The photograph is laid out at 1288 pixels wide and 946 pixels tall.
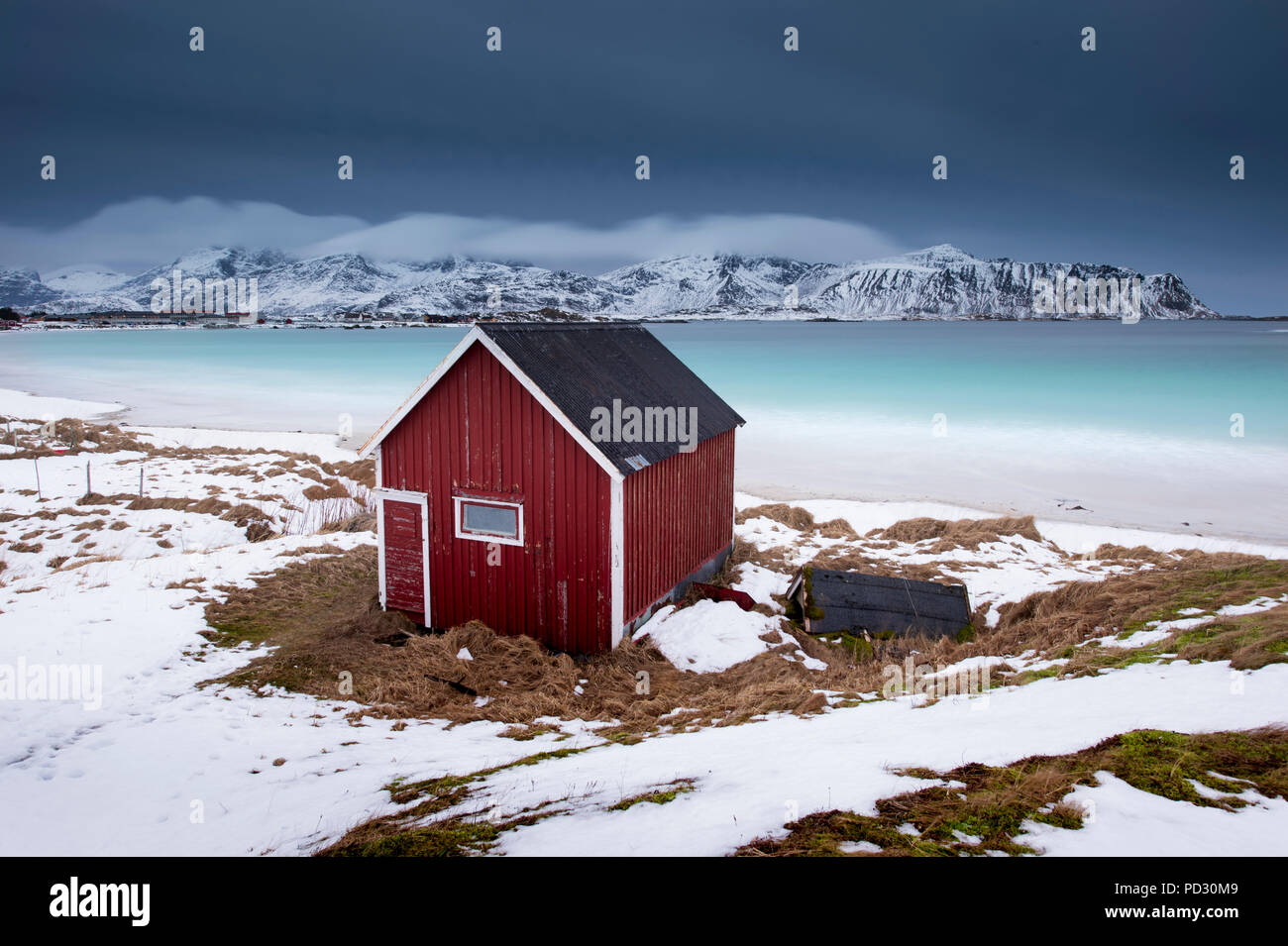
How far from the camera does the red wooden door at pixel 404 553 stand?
508 inches

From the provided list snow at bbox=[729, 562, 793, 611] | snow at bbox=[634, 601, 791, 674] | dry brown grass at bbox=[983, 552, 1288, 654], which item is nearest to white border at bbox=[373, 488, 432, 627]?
snow at bbox=[634, 601, 791, 674]

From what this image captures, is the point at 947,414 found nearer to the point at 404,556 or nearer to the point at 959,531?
the point at 959,531

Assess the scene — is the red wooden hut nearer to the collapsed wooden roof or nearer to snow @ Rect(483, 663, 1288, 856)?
the collapsed wooden roof

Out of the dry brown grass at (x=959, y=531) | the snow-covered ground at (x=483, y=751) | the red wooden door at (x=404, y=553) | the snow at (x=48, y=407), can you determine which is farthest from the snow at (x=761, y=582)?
the snow at (x=48, y=407)

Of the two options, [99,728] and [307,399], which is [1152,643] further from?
[307,399]

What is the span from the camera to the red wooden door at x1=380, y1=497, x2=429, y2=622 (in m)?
12.9

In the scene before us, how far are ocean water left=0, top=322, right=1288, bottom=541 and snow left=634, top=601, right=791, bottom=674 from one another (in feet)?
52.4

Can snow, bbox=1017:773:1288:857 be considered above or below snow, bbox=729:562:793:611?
above

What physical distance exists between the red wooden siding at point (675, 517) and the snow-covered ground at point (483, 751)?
94cm

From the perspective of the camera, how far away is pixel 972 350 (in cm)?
13200

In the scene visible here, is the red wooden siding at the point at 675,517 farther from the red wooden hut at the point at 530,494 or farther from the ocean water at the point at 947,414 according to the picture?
the ocean water at the point at 947,414

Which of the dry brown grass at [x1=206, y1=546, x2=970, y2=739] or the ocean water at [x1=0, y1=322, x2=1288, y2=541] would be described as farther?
the ocean water at [x1=0, y1=322, x2=1288, y2=541]
